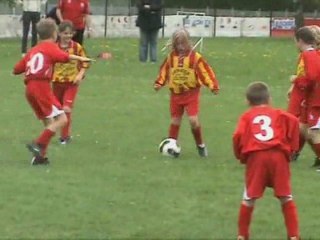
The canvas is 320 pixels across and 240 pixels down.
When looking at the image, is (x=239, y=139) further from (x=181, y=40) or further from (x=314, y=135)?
(x=181, y=40)

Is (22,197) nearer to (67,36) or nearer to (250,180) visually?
(250,180)

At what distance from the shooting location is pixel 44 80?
1280 cm

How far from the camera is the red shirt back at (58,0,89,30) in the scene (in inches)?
978

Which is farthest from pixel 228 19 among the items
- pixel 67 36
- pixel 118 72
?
pixel 67 36

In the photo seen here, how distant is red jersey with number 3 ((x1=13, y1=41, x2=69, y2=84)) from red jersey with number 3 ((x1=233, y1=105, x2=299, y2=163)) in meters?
4.37

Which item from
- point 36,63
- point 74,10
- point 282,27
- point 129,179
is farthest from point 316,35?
point 282,27

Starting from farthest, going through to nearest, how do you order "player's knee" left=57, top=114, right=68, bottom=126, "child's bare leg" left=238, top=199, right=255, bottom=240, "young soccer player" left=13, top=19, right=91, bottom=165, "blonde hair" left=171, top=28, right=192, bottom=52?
"blonde hair" left=171, top=28, right=192, bottom=52, "player's knee" left=57, top=114, right=68, bottom=126, "young soccer player" left=13, top=19, right=91, bottom=165, "child's bare leg" left=238, top=199, right=255, bottom=240

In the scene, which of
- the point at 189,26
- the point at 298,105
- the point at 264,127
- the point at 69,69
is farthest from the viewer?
the point at 189,26

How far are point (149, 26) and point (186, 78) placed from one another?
12819 millimetres

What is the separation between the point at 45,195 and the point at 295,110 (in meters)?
3.59

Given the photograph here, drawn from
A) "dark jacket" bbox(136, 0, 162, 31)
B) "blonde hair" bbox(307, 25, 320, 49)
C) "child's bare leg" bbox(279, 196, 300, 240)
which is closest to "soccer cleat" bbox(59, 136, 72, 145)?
"blonde hair" bbox(307, 25, 320, 49)

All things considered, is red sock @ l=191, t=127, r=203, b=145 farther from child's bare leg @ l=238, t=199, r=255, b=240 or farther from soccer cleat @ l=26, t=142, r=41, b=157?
child's bare leg @ l=238, t=199, r=255, b=240

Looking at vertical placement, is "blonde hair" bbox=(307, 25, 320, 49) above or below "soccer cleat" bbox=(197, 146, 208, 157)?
above

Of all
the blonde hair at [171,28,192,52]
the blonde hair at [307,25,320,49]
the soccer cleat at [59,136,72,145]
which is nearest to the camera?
the blonde hair at [307,25,320,49]
